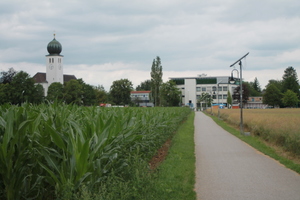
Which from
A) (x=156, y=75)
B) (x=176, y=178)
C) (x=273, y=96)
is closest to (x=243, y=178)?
(x=176, y=178)

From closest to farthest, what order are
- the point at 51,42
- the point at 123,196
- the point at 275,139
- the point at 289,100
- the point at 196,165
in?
1. the point at 123,196
2. the point at 196,165
3. the point at 275,139
4. the point at 289,100
5. the point at 51,42

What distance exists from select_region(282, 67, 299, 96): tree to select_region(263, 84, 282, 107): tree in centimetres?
528

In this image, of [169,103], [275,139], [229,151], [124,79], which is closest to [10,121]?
[229,151]

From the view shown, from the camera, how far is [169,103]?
11706 centimetres

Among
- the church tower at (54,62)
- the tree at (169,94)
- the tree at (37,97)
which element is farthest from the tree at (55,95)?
the church tower at (54,62)

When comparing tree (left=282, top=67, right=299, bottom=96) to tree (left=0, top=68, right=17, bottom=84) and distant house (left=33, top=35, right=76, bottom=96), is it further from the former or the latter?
tree (left=0, top=68, right=17, bottom=84)

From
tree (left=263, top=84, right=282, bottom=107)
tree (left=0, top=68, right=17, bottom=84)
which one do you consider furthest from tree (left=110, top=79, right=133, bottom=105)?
tree (left=263, top=84, right=282, bottom=107)

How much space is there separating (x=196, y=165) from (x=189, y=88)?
137102mm

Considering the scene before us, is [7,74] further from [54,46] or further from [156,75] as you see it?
[54,46]

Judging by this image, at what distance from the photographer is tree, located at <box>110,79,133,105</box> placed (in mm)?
125750

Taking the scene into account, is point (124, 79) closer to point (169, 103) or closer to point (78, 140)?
point (169, 103)

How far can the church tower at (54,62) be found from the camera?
140 meters

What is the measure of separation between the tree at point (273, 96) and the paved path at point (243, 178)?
127m

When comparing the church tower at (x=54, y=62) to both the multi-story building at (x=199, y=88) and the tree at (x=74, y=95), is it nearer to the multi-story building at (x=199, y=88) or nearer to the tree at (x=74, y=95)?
the multi-story building at (x=199, y=88)
